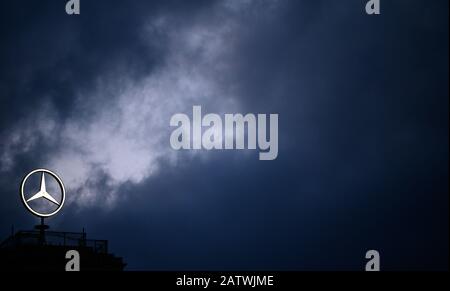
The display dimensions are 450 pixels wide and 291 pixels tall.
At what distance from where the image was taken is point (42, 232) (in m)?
35.1

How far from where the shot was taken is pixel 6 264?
113 feet
